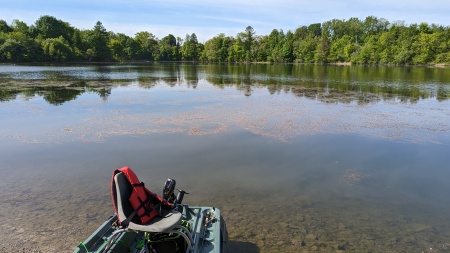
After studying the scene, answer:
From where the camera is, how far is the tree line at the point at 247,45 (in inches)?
2608

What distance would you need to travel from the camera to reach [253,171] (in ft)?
23.1

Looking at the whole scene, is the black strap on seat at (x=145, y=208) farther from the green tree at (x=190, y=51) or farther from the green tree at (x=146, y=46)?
the green tree at (x=190, y=51)

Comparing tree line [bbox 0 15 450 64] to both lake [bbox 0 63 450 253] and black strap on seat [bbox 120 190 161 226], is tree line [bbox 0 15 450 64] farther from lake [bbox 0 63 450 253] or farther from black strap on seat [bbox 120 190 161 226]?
black strap on seat [bbox 120 190 161 226]

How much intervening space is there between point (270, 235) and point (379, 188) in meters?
2.93

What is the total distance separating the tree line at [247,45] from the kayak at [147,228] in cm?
7265

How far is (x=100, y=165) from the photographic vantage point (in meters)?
7.28

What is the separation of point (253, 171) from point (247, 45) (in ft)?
309

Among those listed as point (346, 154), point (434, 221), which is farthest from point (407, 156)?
point (434, 221)

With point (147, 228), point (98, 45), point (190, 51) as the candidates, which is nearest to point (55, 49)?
point (98, 45)

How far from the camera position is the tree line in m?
66.2

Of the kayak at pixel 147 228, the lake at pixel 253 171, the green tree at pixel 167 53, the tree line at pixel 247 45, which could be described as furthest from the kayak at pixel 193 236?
the green tree at pixel 167 53

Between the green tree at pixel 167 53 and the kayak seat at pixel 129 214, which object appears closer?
the kayak seat at pixel 129 214

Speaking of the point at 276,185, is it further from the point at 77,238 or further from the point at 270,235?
the point at 77,238

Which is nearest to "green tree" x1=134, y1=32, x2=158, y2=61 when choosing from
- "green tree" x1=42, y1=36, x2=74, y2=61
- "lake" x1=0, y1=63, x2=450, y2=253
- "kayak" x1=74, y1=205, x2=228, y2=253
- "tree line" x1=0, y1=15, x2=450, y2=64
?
"tree line" x1=0, y1=15, x2=450, y2=64
